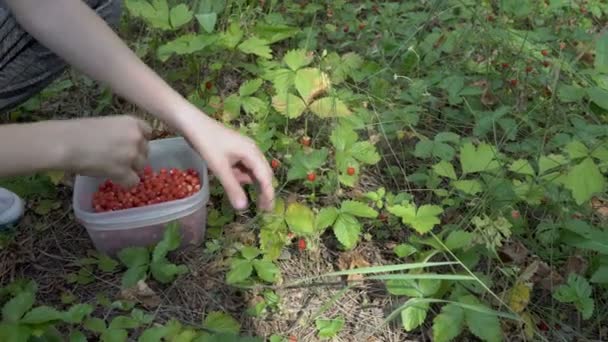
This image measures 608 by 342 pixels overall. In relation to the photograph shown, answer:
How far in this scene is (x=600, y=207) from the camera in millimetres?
1646

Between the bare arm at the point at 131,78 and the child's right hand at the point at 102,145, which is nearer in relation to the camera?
the child's right hand at the point at 102,145

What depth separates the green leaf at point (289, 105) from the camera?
5.66 feet

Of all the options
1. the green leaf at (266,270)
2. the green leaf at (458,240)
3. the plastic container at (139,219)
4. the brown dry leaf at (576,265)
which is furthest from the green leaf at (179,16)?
the brown dry leaf at (576,265)

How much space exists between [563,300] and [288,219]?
0.67 m

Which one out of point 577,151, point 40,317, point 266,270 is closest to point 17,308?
point 40,317

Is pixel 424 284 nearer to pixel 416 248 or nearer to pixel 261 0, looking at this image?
pixel 416 248

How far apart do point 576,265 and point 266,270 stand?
764mm

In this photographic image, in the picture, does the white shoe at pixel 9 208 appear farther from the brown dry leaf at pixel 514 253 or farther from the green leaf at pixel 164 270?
the brown dry leaf at pixel 514 253

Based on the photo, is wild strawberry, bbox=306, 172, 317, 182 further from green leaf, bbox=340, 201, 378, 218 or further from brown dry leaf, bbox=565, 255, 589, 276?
brown dry leaf, bbox=565, 255, 589, 276

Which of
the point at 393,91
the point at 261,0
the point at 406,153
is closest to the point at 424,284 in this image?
the point at 406,153

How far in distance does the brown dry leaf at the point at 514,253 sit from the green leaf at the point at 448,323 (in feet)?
0.90

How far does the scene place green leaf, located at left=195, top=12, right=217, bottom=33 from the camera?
1843 mm

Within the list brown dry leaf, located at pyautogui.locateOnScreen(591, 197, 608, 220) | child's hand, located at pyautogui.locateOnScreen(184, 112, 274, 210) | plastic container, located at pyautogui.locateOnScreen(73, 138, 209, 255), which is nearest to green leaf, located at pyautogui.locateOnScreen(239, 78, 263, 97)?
plastic container, located at pyautogui.locateOnScreen(73, 138, 209, 255)

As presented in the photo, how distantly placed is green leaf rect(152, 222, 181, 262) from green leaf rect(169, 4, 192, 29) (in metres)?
0.70
